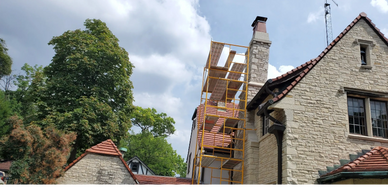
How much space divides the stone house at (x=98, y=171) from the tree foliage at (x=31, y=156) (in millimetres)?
621

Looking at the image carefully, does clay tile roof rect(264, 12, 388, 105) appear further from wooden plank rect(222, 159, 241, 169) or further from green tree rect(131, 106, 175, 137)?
green tree rect(131, 106, 175, 137)

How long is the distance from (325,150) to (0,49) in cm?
3643

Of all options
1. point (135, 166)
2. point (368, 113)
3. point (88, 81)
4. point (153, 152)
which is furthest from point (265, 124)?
point (153, 152)

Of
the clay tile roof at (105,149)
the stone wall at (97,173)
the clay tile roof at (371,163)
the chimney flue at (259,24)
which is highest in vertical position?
the chimney flue at (259,24)

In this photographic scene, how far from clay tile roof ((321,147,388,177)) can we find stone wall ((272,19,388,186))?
3.55 ft

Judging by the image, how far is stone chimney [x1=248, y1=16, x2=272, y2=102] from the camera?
16719mm

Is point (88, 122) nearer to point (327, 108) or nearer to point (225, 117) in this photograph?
point (225, 117)

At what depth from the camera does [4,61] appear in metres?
35.6

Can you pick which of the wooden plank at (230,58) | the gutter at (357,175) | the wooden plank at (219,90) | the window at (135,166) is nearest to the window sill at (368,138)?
the gutter at (357,175)

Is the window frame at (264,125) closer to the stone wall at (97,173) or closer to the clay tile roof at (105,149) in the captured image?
the stone wall at (97,173)

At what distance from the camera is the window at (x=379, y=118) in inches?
478

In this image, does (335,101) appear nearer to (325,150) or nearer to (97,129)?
(325,150)

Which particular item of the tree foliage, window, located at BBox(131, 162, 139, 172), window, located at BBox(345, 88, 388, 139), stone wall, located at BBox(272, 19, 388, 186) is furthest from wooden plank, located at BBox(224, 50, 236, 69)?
window, located at BBox(131, 162, 139, 172)
